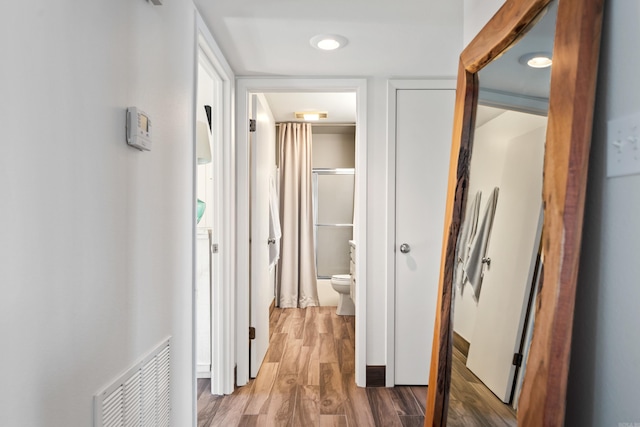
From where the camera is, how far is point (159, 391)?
4.52 ft

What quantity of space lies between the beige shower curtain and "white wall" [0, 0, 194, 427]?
3.32 metres

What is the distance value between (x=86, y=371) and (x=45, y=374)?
6.5 inches

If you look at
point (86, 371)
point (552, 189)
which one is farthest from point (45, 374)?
point (552, 189)

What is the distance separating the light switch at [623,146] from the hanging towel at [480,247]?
44cm

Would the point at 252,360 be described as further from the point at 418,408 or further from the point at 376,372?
the point at 418,408

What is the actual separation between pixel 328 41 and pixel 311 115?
2.32 metres

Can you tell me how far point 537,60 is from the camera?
102 cm

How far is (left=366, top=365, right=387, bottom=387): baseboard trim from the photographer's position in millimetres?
2711

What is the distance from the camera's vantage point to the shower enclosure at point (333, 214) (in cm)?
516

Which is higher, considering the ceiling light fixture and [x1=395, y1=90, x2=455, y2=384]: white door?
the ceiling light fixture

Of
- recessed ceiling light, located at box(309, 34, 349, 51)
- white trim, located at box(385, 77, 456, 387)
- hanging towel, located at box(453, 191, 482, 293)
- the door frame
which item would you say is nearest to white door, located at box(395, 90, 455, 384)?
white trim, located at box(385, 77, 456, 387)

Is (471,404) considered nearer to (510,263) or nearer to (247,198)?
(510,263)

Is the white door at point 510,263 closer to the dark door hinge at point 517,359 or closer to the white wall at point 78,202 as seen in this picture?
the dark door hinge at point 517,359

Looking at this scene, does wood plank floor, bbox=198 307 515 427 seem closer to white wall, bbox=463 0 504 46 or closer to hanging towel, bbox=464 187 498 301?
hanging towel, bbox=464 187 498 301
